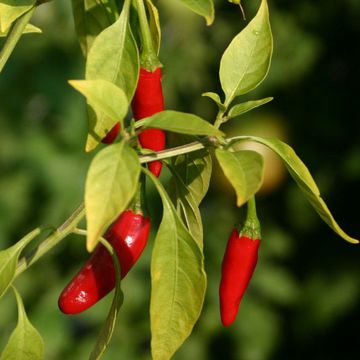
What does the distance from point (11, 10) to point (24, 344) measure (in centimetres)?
38

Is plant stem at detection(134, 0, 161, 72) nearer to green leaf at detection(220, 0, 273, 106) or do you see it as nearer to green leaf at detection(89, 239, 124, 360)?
green leaf at detection(220, 0, 273, 106)

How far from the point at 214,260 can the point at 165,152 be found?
210cm

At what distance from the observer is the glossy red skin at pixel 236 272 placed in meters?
1.35

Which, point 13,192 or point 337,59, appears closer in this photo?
point 13,192

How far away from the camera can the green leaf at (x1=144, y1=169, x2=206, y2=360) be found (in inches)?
46.1

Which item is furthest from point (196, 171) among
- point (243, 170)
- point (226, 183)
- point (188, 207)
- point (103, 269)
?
point (226, 183)

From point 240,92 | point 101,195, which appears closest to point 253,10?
point 240,92

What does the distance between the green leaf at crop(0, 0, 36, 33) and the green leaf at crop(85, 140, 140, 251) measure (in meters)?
0.25

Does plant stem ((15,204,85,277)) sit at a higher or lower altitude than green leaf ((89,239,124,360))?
higher

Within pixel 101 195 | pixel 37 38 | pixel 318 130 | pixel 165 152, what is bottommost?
pixel 318 130

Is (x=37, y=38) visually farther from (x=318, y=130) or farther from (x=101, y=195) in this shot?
(x=101, y=195)

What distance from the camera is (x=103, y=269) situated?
1.31 m

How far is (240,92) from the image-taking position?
4.22 feet

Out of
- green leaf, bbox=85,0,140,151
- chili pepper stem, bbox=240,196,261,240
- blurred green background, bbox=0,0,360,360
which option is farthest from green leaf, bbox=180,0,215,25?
blurred green background, bbox=0,0,360,360
